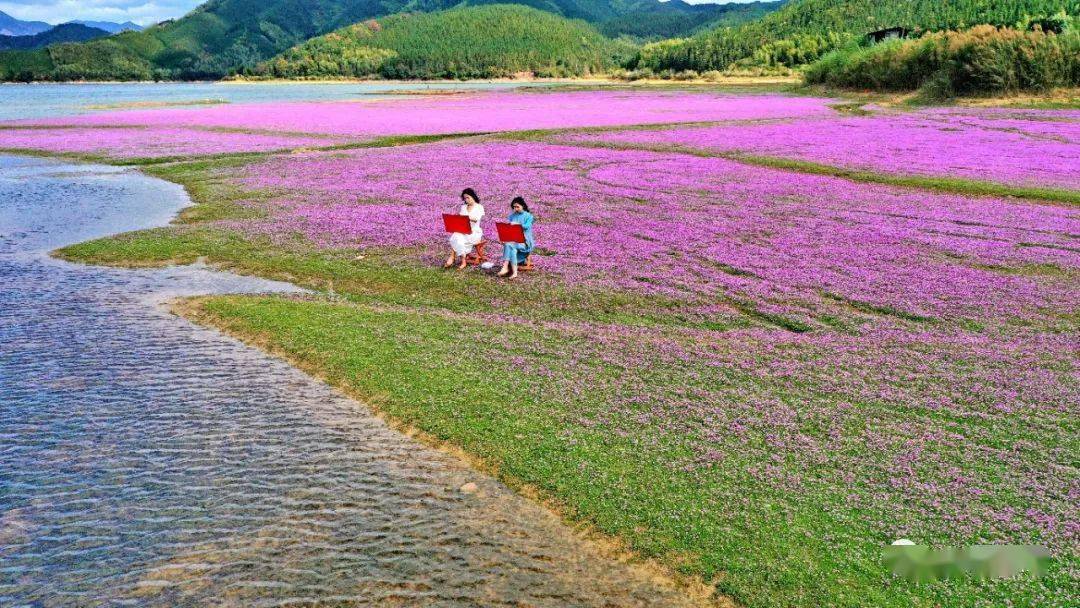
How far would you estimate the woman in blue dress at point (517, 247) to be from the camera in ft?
56.4

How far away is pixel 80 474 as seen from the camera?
29.9 feet

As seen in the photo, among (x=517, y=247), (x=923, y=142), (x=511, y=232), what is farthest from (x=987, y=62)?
(x=511, y=232)

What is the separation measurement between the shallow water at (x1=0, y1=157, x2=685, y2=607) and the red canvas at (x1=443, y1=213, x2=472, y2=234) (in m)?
6.06

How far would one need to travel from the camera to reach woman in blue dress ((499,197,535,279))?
17.2 m

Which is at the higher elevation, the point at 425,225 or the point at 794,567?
the point at 425,225

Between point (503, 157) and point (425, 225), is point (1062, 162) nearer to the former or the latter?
point (503, 157)

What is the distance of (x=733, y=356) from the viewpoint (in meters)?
12.5

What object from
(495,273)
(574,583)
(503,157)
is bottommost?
(574,583)

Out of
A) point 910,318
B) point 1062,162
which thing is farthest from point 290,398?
point 1062,162

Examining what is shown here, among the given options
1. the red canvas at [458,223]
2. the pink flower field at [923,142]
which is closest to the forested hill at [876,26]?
the pink flower field at [923,142]

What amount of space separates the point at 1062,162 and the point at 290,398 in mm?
40267

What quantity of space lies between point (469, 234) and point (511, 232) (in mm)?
1673

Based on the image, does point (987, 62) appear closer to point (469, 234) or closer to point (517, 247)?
point (517, 247)

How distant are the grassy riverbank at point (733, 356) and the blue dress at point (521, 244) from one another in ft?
2.22
